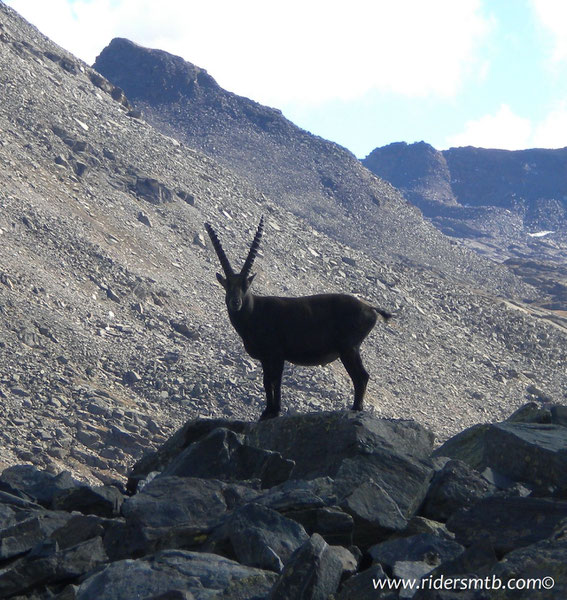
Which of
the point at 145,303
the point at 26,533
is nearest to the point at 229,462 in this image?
the point at 26,533

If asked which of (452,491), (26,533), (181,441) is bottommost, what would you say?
(26,533)

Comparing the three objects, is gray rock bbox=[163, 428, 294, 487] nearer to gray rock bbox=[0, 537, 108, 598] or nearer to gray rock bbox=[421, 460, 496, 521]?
gray rock bbox=[421, 460, 496, 521]

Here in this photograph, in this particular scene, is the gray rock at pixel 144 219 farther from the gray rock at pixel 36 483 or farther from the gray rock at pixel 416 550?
the gray rock at pixel 416 550

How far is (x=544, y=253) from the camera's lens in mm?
189375

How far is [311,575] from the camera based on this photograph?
689 centimetres

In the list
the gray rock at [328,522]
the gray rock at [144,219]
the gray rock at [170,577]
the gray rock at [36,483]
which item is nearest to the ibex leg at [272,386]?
the gray rock at [36,483]

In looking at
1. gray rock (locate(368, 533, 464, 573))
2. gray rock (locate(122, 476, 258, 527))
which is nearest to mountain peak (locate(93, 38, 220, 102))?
gray rock (locate(122, 476, 258, 527))

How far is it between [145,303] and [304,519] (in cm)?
3623

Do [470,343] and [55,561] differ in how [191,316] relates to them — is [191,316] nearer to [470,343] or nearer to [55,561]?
[470,343]

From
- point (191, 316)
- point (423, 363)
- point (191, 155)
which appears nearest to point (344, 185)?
point (191, 155)

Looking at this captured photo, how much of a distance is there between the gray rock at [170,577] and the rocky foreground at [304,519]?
14 mm

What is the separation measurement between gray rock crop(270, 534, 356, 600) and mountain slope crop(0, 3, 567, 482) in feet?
67.2

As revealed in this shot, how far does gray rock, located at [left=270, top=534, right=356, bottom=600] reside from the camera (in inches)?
268

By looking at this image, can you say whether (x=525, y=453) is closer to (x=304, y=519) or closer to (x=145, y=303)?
(x=304, y=519)
